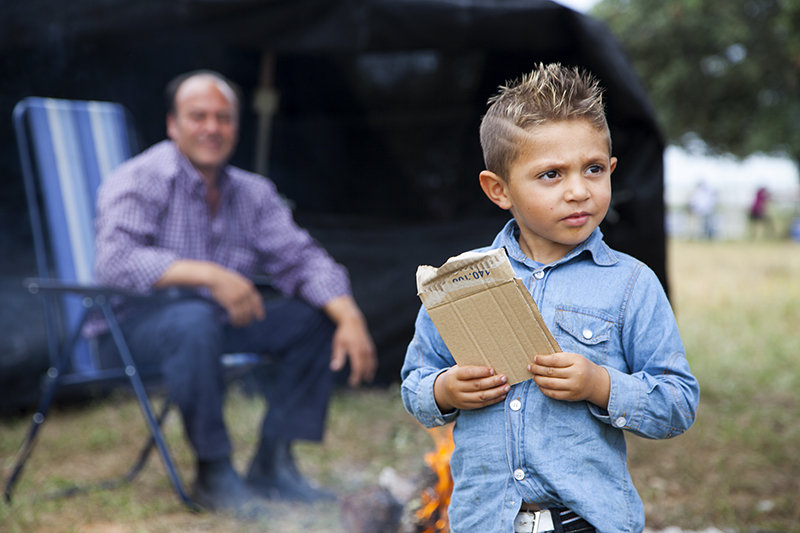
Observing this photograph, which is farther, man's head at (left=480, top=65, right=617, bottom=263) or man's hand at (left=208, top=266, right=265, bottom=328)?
man's hand at (left=208, top=266, right=265, bottom=328)

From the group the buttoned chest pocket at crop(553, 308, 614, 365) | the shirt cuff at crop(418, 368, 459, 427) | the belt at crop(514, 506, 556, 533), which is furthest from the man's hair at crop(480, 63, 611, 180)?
the belt at crop(514, 506, 556, 533)

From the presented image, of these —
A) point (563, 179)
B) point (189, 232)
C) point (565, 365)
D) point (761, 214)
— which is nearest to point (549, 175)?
point (563, 179)

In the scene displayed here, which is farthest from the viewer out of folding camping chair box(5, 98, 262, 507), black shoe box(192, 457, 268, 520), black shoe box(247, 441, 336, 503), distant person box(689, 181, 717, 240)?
distant person box(689, 181, 717, 240)

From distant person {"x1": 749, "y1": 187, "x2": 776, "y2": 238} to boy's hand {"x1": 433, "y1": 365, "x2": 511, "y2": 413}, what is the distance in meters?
17.5

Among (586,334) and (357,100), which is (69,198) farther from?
(586,334)

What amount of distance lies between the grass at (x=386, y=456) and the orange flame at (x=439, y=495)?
36cm

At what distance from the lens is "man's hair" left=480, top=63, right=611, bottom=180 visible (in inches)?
40.6

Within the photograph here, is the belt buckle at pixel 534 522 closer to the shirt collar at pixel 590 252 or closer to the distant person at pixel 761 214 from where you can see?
the shirt collar at pixel 590 252

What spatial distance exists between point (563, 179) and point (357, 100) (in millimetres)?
3436

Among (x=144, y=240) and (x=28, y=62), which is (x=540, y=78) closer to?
(x=144, y=240)

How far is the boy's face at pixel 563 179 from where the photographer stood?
1.03 m

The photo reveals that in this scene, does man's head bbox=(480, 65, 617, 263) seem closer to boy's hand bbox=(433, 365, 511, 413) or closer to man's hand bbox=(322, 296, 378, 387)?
boy's hand bbox=(433, 365, 511, 413)

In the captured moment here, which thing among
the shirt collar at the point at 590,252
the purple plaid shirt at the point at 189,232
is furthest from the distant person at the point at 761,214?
the shirt collar at the point at 590,252

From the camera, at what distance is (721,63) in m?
15.5
